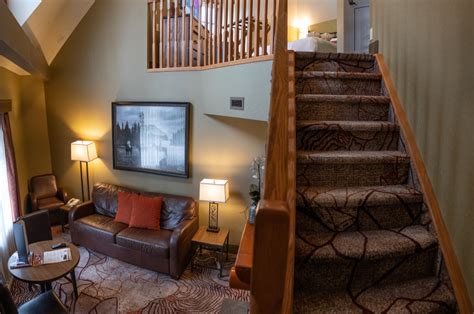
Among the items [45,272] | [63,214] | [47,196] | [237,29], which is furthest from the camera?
[47,196]

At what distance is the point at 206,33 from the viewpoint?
3.46 meters

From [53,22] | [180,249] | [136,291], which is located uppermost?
[53,22]

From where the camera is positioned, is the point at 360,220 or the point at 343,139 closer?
the point at 360,220

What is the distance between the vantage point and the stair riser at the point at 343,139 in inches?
71.1

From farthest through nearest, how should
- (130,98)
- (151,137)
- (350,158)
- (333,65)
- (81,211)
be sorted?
(130,98) → (151,137) → (81,211) → (333,65) → (350,158)

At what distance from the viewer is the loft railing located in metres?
2.95

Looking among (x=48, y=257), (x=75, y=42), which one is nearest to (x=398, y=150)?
(x=48, y=257)

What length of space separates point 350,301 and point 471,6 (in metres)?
1.33

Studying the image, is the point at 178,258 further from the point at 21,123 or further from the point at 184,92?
the point at 21,123

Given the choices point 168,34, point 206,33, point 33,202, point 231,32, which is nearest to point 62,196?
point 33,202

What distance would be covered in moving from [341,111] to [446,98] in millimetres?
690

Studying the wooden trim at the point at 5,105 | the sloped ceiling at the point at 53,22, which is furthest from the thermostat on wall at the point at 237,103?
→ the wooden trim at the point at 5,105

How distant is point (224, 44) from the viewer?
10.9 feet

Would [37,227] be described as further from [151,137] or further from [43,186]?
[151,137]
